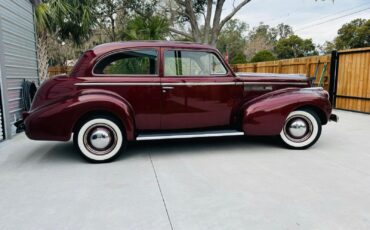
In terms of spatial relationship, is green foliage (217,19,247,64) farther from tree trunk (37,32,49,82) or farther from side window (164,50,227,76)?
side window (164,50,227,76)

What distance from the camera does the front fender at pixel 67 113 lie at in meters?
3.80

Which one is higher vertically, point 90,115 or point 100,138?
point 90,115

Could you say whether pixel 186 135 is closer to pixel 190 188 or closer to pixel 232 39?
pixel 190 188

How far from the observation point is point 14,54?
6266 mm

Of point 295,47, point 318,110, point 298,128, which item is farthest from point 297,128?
point 295,47

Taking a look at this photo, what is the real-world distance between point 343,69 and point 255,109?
6.13 meters

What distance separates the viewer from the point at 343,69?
29.2ft

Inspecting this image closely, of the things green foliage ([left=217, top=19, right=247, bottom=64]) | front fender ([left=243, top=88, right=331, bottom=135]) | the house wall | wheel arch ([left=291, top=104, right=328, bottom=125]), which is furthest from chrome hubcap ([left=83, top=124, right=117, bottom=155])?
green foliage ([left=217, top=19, right=247, bottom=64])

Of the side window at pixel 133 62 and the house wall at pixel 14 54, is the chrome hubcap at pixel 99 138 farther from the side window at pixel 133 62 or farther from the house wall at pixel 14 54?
the house wall at pixel 14 54

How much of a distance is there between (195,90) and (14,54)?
442cm

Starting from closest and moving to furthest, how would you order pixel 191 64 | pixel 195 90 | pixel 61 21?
pixel 195 90 → pixel 191 64 → pixel 61 21

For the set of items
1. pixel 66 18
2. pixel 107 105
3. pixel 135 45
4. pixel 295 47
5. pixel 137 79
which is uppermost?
pixel 295 47

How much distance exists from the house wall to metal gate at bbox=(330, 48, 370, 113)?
8845mm

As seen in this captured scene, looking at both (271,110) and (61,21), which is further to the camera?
(61,21)
